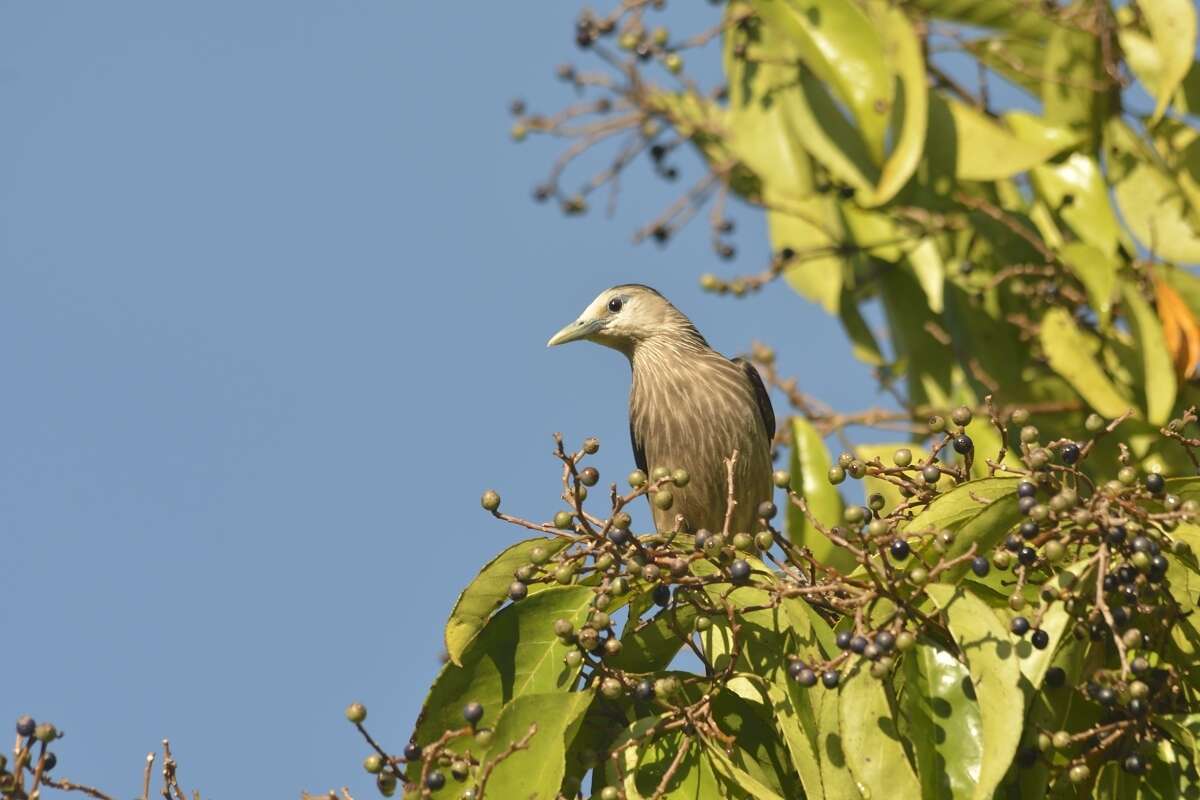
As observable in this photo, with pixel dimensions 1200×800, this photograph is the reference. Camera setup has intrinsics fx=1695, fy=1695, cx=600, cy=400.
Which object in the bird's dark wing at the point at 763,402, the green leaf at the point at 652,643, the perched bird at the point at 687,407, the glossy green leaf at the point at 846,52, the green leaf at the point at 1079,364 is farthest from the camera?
the bird's dark wing at the point at 763,402

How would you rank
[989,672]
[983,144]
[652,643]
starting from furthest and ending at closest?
[983,144] → [652,643] → [989,672]

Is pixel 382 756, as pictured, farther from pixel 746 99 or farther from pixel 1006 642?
pixel 746 99

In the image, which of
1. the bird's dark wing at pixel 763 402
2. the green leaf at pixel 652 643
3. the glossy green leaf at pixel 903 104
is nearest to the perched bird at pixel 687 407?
the bird's dark wing at pixel 763 402

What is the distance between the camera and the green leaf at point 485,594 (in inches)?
125

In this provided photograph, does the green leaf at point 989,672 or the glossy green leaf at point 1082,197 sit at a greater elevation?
the glossy green leaf at point 1082,197

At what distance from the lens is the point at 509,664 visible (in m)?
3.19

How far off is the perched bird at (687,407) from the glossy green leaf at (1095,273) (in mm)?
1285

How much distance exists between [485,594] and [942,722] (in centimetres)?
89

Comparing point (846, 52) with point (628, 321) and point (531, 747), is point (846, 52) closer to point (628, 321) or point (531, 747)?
point (628, 321)

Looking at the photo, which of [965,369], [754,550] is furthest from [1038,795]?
[965,369]

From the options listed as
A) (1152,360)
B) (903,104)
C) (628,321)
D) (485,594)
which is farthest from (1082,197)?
(485,594)

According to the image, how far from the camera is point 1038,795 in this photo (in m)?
2.84

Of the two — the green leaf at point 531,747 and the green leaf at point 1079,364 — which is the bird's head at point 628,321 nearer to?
the green leaf at point 1079,364

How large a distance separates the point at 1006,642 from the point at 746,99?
302 centimetres
